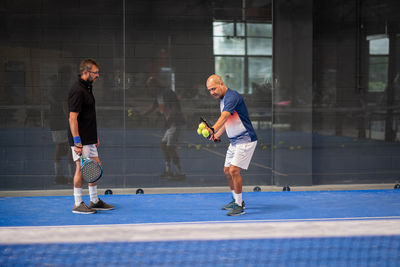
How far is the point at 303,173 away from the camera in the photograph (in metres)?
8.63

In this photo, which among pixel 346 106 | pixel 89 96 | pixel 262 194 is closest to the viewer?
pixel 89 96

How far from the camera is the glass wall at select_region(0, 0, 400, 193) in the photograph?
8.22 metres

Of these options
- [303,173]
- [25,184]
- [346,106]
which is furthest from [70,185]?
[346,106]

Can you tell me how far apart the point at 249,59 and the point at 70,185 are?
3477 millimetres

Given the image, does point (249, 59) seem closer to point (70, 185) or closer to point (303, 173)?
point (303, 173)

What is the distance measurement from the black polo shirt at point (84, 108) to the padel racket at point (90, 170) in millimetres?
304

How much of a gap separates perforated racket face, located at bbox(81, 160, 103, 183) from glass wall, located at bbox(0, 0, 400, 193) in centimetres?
214

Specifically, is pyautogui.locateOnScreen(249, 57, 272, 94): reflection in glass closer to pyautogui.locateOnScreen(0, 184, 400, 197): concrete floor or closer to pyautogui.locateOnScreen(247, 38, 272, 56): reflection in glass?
pyautogui.locateOnScreen(247, 38, 272, 56): reflection in glass

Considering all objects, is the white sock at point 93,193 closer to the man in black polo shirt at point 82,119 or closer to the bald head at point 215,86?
the man in black polo shirt at point 82,119

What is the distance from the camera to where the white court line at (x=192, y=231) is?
8.82 ft

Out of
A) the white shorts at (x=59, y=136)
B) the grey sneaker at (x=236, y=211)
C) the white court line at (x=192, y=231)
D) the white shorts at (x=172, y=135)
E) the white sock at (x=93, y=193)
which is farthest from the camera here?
the white shorts at (x=172, y=135)

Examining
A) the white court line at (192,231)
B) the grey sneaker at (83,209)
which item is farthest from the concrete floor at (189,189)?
the white court line at (192,231)

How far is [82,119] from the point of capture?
6.41 metres

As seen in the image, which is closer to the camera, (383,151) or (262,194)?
(262,194)
